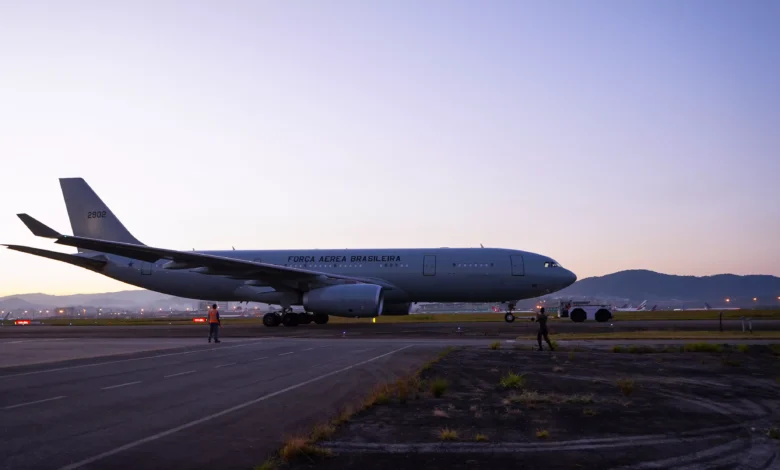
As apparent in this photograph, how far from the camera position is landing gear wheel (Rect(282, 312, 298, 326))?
3403 centimetres

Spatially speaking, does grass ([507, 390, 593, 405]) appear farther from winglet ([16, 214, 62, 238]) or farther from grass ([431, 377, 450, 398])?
winglet ([16, 214, 62, 238])

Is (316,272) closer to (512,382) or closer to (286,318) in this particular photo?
(286,318)

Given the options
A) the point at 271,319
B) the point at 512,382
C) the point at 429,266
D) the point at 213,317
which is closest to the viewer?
the point at 512,382

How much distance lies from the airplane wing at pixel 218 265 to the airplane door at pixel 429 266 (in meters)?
3.17

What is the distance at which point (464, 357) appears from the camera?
627 inches

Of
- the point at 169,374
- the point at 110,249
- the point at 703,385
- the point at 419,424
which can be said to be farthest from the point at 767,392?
the point at 110,249

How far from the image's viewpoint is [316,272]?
3173 cm

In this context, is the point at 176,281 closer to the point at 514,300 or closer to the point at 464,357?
the point at 514,300

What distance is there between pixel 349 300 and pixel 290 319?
253 inches

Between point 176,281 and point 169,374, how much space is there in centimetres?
2415

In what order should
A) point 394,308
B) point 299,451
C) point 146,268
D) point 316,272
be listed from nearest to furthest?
point 299,451 → point 316,272 → point 394,308 → point 146,268

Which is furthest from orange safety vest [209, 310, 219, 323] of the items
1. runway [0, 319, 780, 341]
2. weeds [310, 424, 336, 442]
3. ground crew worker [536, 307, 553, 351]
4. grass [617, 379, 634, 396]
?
weeds [310, 424, 336, 442]

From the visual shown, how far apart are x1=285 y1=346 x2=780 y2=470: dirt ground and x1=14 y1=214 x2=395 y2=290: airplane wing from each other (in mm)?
18009

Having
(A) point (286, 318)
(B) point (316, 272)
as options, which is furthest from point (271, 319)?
(B) point (316, 272)
